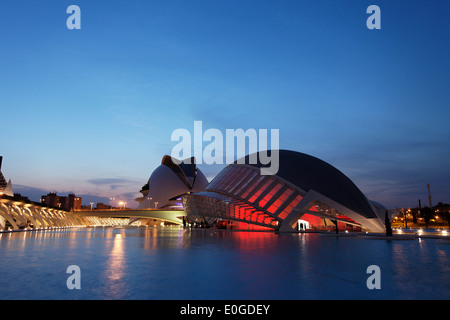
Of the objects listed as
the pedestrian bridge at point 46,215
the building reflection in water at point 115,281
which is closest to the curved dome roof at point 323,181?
the building reflection in water at point 115,281

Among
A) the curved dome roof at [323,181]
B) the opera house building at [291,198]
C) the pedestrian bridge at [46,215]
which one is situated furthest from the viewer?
the pedestrian bridge at [46,215]

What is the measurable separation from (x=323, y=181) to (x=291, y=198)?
484 cm

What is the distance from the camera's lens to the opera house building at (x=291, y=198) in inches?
1296

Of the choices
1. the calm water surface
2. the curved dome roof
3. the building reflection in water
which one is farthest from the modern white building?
the building reflection in water

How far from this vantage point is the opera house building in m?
32.9

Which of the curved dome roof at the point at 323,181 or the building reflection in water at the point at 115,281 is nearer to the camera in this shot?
the building reflection in water at the point at 115,281

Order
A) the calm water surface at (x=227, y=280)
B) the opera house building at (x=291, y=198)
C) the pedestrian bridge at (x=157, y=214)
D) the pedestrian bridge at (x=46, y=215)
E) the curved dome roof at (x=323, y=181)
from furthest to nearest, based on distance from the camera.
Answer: the pedestrian bridge at (x=157, y=214), the pedestrian bridge at (x=46, y=215), the curved dome roof at (x=323, y=181), the opera house building at (x=291, y=198), the calm water surface at (x=227, y=280)

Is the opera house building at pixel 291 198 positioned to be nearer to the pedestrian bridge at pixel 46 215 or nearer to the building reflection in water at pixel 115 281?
the building reflection in water at pixel 115 281

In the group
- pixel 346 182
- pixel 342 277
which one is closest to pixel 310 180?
pixel 346 182

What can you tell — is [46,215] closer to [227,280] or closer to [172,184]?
[172,184]

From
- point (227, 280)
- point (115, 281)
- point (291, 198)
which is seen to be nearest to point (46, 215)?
point (291, 198)

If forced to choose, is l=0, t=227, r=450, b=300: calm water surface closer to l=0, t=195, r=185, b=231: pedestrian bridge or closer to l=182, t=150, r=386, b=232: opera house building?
l=182, t=150, r=386, b=232: opera house building

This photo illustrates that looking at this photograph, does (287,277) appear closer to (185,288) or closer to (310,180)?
(185,288)

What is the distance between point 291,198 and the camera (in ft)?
113
